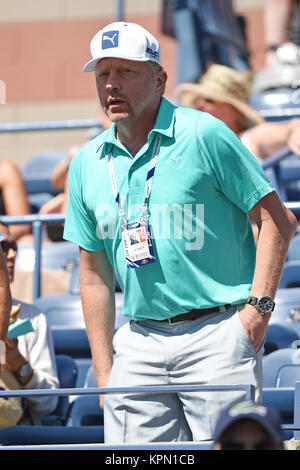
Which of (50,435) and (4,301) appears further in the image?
(50,435)

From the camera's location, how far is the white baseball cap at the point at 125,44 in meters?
2.75

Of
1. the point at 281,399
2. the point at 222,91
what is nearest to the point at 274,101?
the point at 222,91

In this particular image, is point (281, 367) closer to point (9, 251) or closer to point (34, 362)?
point (34, 362)

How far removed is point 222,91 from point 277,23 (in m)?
2.16

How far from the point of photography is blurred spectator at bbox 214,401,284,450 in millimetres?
1782

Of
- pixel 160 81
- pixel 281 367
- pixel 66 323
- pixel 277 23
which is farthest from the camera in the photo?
pixel 277 23

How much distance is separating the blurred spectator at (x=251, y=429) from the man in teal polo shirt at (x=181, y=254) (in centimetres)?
80

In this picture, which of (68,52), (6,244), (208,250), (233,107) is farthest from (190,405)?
(68,52)

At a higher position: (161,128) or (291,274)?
(161,128)

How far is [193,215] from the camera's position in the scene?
2688 millimetres

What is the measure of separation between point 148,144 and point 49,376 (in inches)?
52.4

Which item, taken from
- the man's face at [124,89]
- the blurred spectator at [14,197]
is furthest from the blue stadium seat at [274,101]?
the man's face at [124,89]

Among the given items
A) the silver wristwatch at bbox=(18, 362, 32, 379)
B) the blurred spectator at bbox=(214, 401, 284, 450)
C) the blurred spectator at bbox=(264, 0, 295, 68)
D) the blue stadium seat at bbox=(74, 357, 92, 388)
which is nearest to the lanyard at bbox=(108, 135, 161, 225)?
the blurred spectator at bbox=(214, 401, 284, 450)

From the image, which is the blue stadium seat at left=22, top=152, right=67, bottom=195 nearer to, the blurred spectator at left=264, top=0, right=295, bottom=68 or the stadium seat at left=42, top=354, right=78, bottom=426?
the blurred spectator at left=264, top=0, right=295, bottom=68
